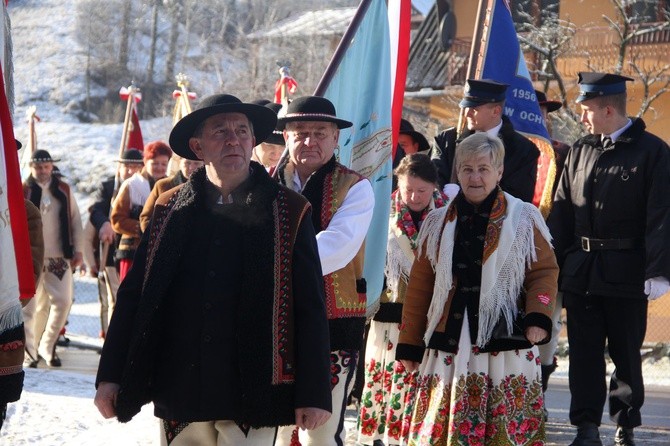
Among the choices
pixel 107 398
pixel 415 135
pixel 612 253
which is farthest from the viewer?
pixel 415 135

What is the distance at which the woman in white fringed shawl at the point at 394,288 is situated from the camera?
23.5 ft

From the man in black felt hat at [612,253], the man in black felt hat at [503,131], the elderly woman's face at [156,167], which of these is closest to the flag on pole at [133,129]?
the elderly woman's face at [156,167]

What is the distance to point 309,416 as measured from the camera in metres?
4.05

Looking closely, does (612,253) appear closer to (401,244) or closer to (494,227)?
(401,244)

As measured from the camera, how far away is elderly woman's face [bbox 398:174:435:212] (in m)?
7.24

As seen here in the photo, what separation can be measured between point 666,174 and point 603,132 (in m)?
0.51

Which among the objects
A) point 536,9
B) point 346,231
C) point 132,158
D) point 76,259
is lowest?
point 76,259

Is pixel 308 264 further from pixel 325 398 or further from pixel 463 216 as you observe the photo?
pixel 463 216

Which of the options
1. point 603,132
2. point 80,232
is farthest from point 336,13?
point 603,132

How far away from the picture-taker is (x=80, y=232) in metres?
12.3

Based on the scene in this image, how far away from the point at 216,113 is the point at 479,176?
6.00 ft

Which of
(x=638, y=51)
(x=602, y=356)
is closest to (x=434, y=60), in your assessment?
(x=638, y=51)

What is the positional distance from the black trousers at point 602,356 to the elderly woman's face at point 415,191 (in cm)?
107

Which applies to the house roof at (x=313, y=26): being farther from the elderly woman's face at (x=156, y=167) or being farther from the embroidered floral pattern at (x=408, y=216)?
the embroidered floral pattern at (x=408, y=216)
